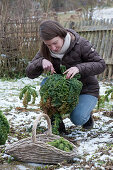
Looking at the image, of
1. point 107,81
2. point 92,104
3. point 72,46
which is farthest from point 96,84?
point 107,81

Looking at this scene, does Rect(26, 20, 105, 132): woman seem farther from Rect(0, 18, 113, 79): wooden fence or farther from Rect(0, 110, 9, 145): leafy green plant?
Rect(0, 18, 113, 79): wooden fence

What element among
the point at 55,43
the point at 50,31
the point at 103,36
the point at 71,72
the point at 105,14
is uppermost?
the point at 50,31

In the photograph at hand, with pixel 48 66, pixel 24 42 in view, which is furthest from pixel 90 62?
pixel 24 42

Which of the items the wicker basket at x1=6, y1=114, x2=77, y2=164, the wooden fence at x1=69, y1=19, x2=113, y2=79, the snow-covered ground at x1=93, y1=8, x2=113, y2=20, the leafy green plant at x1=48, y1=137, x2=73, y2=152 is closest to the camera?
the wicker basket at x1=6, y1=114, x2=77, y2=164

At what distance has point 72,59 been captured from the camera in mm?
3260

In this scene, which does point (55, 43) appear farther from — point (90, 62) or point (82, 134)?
point (82, 134)

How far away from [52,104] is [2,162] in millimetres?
813

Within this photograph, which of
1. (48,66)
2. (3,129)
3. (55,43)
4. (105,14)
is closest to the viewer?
(3,129)

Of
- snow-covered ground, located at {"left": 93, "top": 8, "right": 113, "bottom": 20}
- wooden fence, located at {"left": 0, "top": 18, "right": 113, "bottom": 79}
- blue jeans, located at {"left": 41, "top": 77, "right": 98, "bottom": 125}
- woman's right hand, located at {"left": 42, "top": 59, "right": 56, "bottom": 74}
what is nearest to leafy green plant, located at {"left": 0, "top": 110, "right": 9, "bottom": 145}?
woman's right hand, located at {"left": 42, "top": 59, "right": 56, "bottom": 74}

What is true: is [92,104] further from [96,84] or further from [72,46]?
[72,46]

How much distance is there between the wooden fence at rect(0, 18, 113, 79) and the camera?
7.77m

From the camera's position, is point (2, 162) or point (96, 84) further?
point (96, 84)

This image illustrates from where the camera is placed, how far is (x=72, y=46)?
3.15 meters

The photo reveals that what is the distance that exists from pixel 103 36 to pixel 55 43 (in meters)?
5.48
